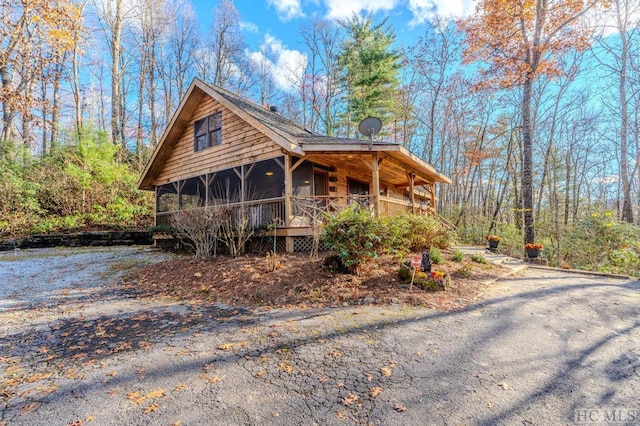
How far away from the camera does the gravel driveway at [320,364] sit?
2.32 meters

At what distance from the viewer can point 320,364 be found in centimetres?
302

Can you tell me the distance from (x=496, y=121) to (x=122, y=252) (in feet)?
76.5

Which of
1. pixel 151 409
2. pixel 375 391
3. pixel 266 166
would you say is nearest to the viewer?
pixel 151 409

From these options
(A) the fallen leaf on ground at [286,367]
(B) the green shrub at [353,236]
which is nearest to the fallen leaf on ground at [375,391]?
(A) the fallen leaf on ground at [286,367]

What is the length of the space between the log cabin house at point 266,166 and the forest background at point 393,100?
396cm

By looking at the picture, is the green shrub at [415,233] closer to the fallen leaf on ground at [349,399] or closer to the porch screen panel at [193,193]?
the fallen leaf on ground at [349,399]

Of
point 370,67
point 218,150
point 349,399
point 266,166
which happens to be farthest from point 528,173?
point 370,67

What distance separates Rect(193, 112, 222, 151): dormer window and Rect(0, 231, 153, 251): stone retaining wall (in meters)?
5.59

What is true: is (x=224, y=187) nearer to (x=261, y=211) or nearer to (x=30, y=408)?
(x=261, y=211)

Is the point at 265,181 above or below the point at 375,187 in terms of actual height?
above

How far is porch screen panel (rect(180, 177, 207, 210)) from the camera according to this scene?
41.4 ft

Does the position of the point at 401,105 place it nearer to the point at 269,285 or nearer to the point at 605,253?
the point at 605,253
